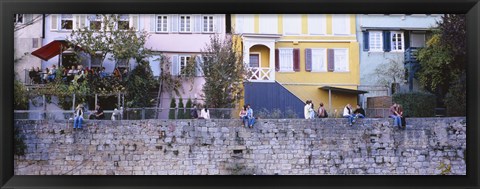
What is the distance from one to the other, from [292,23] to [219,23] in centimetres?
116

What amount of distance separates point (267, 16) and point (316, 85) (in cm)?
172

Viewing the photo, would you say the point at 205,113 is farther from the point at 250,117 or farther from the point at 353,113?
the point at 353,113

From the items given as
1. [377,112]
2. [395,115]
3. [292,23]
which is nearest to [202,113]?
[292,23]

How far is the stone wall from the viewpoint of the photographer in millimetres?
10945

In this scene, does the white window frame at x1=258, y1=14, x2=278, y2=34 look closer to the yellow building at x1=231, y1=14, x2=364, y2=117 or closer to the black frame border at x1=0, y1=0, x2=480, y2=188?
the yellow building at x1=231, y1=14, x2=364, y2=117

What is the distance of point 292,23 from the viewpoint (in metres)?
10.6

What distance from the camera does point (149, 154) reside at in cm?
1121

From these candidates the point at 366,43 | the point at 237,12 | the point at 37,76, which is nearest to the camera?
the point at 237,12

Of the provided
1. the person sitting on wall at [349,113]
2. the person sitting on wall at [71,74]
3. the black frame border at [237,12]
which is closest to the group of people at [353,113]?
the person sitting on wall at [349,113]

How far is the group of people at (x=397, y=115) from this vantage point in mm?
11188

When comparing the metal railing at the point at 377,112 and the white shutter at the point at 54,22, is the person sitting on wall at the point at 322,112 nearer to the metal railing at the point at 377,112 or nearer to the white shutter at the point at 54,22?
the metal railing at the point at 377,112

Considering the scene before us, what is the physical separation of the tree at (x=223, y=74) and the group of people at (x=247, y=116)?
204 mm

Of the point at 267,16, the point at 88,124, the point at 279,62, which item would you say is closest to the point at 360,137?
the point at 279,62

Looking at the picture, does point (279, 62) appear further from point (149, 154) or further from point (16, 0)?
point (16, 0)
